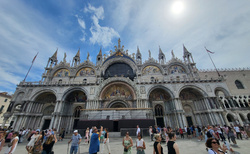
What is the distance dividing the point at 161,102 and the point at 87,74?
17.8m

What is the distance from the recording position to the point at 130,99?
19.0 m

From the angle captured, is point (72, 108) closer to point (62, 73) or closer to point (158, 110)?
point (62, 73)

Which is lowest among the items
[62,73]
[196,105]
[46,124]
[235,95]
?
[46,124]

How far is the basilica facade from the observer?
16844mm

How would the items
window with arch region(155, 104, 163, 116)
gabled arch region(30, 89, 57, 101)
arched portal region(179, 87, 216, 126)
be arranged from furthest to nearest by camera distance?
window with arch region(155, 104, 163, 116) → gabled arch region(30, 89, 57, 101) → arched portal region(179, 87, 216, 126)

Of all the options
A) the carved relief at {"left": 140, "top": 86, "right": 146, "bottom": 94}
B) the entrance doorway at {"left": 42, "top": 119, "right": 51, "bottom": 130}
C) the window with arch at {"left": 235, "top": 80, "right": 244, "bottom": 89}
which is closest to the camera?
the carved relief at {"left": 140, "top": 86, "right": 146, "bottom": 94}

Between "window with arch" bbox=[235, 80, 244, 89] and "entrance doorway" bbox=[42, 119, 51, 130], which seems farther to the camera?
"window with arch" bbox=[235, 80, 244, 89]

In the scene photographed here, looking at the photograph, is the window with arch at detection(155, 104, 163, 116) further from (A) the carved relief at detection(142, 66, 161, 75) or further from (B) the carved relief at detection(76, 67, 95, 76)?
(B) the carved relief at detection(76, 67, 95, 76)

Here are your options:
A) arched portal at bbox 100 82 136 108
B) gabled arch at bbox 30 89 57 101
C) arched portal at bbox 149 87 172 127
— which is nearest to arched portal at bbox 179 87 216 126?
arched portal at bbox 149 87 172 127

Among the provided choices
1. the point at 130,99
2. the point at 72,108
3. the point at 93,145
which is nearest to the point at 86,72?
the point at 72,108

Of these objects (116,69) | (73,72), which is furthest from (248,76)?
(73,72)

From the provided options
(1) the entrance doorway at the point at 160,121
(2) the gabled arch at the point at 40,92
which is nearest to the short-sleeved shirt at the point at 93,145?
(1) the entrance doorway at the point at 160,121

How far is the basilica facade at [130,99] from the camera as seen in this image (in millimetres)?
16844

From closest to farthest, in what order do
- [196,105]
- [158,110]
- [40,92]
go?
[196,105] → [40,92] → [158,110]
